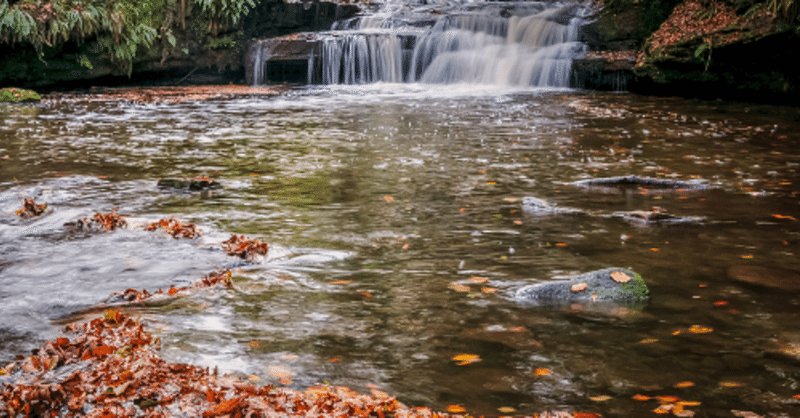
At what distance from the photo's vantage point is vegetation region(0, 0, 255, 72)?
18541 mm

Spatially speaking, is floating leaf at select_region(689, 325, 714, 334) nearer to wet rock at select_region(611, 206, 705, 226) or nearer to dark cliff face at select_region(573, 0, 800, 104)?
wet rock at select_region(611, 206, 705, 226)

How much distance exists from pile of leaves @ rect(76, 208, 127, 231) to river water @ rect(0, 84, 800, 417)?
14cm

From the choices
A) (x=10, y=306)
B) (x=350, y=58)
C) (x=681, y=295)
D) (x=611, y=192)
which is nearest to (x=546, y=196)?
(x=611, y=192)

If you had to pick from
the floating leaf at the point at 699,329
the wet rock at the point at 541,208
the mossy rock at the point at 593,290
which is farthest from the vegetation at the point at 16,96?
the floating leaf at the point at 699,329

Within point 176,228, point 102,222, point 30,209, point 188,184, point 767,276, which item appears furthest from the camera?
point 188,184

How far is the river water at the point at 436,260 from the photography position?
3252mm

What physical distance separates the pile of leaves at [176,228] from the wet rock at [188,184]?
1439 millimetres

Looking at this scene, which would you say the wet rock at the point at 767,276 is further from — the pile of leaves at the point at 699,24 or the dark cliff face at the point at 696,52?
the pile of leaves at the point at 699,24

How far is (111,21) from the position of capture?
65.6 feet

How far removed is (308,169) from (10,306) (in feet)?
15.7

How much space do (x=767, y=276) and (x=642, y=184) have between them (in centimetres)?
288

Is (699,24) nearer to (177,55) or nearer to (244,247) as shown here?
(244,247)

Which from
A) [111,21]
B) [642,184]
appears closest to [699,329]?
[642,184]

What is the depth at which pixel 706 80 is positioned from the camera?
16453 millimetres
